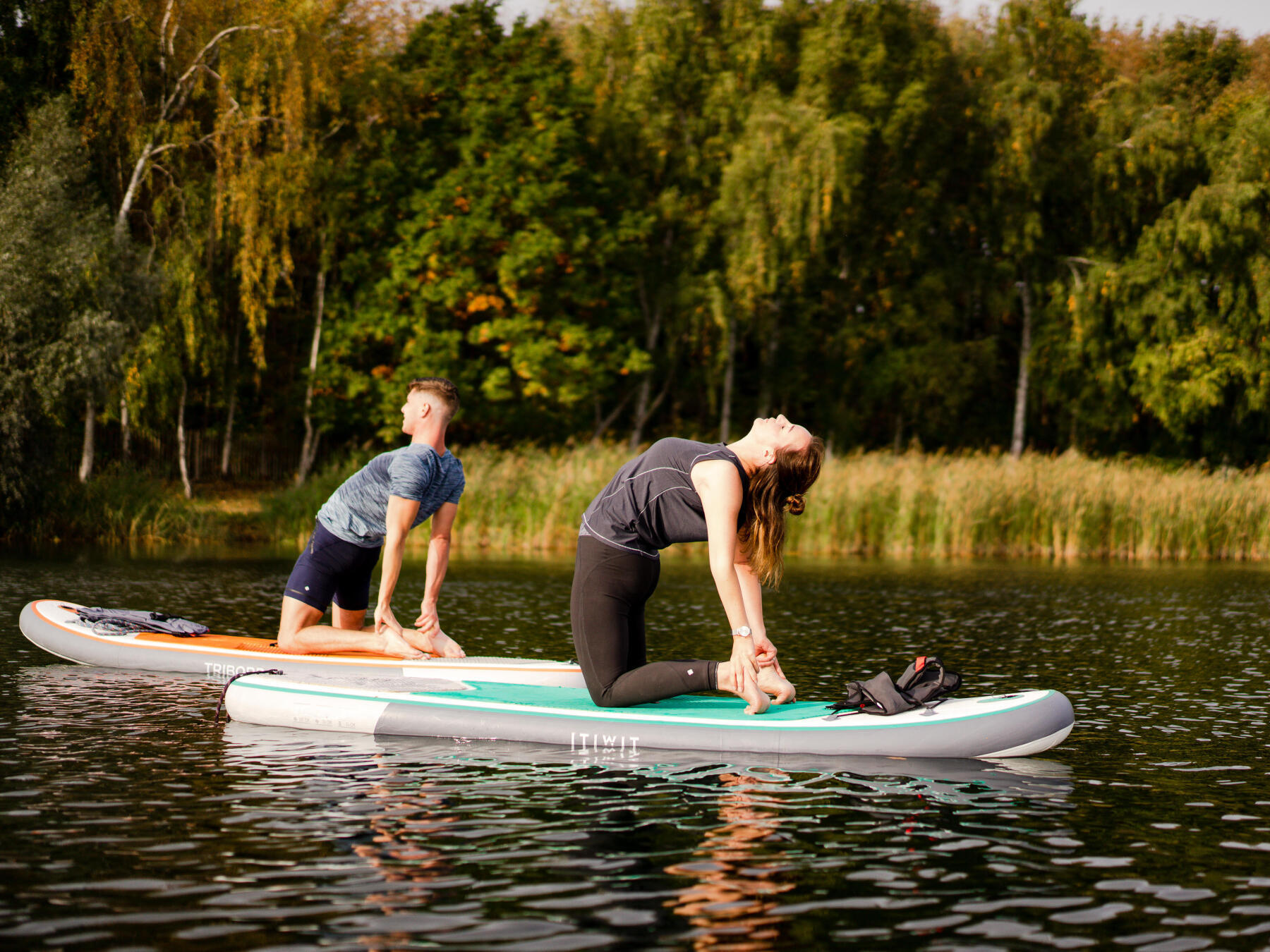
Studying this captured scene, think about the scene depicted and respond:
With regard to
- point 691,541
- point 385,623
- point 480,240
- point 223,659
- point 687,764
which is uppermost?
point 480,240

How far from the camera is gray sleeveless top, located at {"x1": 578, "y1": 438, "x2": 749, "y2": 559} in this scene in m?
6.37

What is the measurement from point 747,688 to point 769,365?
106ft

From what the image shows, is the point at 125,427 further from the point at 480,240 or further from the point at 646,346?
the point at 646,346

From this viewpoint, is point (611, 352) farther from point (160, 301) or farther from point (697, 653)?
point (697, 653)

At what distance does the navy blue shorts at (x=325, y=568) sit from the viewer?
8.55 metres

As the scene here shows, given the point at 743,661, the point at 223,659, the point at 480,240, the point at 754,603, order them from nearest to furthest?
the point at 743,661 < the point at 754,603 < the point at 223,659 < the point at 480,240

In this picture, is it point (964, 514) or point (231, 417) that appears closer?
point (964, 514)

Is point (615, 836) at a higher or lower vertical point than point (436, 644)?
lower

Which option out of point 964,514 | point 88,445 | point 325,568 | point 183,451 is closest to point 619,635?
point 325,568

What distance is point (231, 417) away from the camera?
32.6m

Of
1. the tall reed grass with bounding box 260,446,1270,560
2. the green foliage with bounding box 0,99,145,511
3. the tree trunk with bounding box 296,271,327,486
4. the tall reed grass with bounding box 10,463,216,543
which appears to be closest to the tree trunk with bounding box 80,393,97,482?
the tall reed grass with bounding box 10,463,216,543

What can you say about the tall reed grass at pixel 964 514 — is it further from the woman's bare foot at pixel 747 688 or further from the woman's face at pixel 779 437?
the woman's face at pixel 779 437

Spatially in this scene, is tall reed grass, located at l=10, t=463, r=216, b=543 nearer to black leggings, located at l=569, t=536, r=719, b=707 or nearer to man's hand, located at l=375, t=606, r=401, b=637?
man's hand, located at l=375, t=606, r=401, b=637

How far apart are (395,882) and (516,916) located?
1.82 feet
